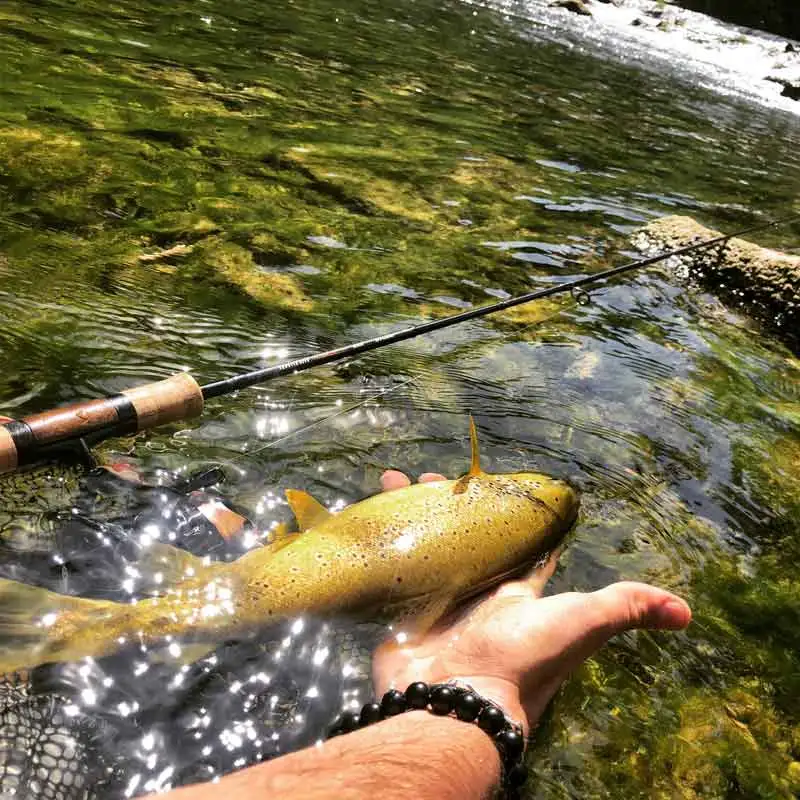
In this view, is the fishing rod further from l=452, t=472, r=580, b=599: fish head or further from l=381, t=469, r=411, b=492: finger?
l=452, t=472, r=580, b=599: fish head

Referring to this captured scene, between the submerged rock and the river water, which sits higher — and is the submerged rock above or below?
above

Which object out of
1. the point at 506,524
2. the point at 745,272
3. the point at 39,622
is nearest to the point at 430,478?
the point at 506,524

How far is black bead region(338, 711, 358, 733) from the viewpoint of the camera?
7.88ft

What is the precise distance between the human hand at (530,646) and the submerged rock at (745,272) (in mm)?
4683

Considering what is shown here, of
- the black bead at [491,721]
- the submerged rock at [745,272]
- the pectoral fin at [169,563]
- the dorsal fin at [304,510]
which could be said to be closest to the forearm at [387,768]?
the black bead at [491,721]

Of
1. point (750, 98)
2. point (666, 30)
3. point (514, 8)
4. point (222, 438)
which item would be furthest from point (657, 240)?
point (666, 30)

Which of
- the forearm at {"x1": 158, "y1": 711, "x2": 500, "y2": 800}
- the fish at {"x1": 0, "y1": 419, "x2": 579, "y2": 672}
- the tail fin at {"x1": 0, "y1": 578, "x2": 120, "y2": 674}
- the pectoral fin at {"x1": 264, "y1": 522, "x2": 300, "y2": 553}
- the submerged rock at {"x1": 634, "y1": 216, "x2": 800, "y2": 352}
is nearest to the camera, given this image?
the forearm at {"x1": 158, "y1": 711, "x2": 500, "y2": 800}

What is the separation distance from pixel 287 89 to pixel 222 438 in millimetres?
8035

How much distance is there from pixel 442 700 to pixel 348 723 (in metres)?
0.33

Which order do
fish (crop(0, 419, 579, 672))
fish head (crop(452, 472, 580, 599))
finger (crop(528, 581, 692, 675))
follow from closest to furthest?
fish (crop(0, 419, 579, 672))
finger (crop(528, 581, 692, 675))
fish head (crop(452, 472, 580, 599))

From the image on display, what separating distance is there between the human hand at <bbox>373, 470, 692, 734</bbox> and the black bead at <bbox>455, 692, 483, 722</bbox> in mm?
142

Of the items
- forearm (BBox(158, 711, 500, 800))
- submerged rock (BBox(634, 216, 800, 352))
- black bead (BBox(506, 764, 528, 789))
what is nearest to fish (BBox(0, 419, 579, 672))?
forearm (BBox(158, 711, 500, 800))

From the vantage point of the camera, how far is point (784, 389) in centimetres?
549

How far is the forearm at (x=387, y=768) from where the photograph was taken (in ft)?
6.43
